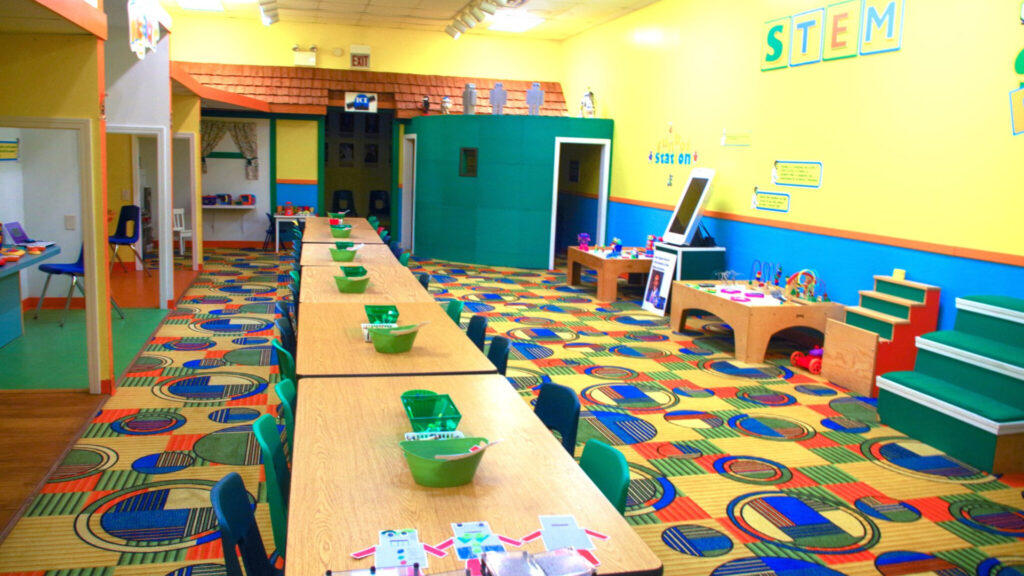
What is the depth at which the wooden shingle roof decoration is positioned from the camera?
14.4 m

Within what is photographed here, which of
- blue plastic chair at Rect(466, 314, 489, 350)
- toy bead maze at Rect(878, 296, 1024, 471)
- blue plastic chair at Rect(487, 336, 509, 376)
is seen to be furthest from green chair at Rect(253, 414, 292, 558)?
toy bead maze at Rect(878, 296, 1024, 471)

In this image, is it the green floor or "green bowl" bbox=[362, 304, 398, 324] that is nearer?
"green bowl" bbox=[362, 304, 398, 324]

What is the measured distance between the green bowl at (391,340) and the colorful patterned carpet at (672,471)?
1062 mm

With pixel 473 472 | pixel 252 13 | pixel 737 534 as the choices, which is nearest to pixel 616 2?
pixel 252 13

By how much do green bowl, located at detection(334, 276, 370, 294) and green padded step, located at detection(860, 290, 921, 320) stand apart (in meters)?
4.21

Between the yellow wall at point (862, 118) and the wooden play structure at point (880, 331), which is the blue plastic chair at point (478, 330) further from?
the yellow wall at point (862, 118)

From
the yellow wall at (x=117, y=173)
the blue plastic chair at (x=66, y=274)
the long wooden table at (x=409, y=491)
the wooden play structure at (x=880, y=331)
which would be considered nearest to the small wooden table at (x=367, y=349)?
the long wooden table at (x=409, y=491)

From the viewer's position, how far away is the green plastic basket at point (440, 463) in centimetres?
254

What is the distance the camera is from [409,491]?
2547 mm

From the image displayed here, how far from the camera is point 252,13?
14.2 metres

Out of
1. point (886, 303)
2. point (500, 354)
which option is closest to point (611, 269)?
point (886, 303)

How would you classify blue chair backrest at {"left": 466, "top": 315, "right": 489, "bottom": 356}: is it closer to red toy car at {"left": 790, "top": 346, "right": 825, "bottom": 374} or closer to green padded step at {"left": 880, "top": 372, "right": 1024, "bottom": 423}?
green padded step at {"left": 880, "top": 372, "right": 1024, "bottom": 423}

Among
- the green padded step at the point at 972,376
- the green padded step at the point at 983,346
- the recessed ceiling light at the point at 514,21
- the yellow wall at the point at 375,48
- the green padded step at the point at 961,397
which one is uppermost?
the recessed ceiling light at the point at 514,21

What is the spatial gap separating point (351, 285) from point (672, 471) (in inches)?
103
